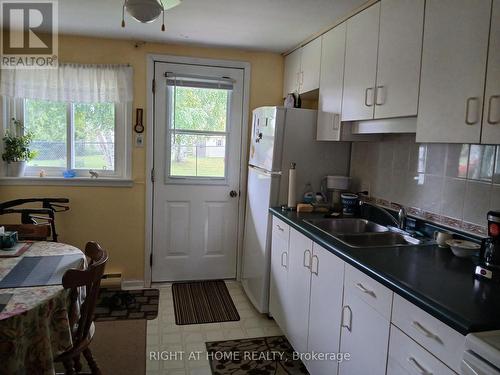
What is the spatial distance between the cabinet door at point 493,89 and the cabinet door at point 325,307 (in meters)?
0.85

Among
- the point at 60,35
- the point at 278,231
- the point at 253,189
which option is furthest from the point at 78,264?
the point at 60,35

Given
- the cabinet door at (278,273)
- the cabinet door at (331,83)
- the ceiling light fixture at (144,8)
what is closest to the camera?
the ceiling light fixture at (144,8)

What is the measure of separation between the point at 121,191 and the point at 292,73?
1.84m

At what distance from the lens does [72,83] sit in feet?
10.6

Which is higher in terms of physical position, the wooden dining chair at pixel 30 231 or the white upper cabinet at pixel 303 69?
the white upper cabinet at pixel 303 69

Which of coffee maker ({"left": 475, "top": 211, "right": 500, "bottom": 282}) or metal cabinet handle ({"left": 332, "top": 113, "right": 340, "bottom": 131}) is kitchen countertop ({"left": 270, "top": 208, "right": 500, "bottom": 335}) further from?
metal cabinet handle ({"left": 332, "top": 113, "right": 340, "bottom": 131})

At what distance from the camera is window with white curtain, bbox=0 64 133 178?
10.5 ft

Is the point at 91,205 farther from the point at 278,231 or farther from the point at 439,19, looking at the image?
the point at 439,19

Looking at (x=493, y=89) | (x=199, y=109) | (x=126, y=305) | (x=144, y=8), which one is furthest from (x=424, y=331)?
(x=199, y=109)

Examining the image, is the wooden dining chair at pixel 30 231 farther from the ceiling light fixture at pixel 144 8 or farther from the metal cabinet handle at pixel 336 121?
the metal cabinet handle at pixel 336 121

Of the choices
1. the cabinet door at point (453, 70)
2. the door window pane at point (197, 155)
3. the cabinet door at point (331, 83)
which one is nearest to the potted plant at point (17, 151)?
the door window pane at point (197, 155)

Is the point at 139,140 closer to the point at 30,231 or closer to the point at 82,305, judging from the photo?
the point at 30,231

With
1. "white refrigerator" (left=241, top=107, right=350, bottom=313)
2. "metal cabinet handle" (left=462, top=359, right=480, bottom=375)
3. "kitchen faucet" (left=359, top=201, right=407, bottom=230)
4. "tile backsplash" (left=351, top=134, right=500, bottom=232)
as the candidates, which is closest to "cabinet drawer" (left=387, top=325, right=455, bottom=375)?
"metal cabinet handle" (left=462, top=359, right=480, bottom=375)

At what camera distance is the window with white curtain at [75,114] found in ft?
10.5
